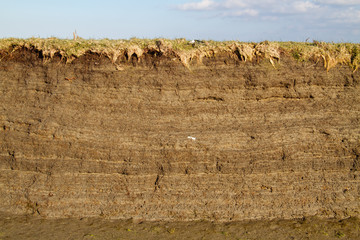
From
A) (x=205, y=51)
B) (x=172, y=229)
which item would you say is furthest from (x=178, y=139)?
(x=205, y=51)

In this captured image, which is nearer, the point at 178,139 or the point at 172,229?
the point at 172,229

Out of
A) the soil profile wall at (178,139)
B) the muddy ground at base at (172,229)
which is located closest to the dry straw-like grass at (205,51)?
the soil profile wall at (178,139)

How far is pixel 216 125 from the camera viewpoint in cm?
573

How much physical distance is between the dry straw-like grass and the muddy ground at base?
2.43 metres

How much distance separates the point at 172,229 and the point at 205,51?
2764 mm

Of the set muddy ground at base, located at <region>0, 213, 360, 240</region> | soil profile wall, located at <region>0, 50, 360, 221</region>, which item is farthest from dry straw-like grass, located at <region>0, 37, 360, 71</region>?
muddy ground at base, located at <region>0, 213, 360, 240</region>

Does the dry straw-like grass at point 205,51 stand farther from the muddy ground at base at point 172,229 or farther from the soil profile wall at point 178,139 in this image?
the muddy ground at base at point 172,229

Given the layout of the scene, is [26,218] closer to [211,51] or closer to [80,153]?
[80,153]

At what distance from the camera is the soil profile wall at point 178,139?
17.9 ft

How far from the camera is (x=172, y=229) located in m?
5.12

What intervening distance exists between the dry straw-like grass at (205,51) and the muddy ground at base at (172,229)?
243cm

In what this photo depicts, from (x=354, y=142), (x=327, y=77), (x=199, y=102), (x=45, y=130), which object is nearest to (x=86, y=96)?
(x=45, y=130)

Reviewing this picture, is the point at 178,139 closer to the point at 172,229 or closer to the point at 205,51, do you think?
the point at 172,229

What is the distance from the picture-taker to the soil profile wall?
17.9 ft
